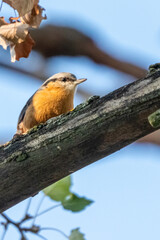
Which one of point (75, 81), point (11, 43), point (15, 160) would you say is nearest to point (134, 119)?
point (15, 160)

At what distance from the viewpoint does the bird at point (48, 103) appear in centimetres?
384

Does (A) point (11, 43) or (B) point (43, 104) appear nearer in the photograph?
(A) point (11, 43)

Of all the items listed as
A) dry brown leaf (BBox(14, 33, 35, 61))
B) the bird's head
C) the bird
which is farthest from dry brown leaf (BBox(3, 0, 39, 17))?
the bird's head

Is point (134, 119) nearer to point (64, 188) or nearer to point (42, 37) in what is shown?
point (64, 188)

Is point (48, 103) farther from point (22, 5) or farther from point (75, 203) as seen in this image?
point (22, 5)

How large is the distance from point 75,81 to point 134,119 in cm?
247

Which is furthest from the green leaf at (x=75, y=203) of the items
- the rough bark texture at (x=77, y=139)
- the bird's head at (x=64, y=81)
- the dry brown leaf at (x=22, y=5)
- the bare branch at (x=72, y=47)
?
the bare branch at (x=72, y=47)

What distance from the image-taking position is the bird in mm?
3838

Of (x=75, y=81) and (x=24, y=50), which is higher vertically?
(x=75, y=81)

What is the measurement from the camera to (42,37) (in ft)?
19.3

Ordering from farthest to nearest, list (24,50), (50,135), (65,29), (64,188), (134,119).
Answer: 1. (65,29)
2. (64,188)
3. (24,50)
4. (50,135)
5. (134,119)

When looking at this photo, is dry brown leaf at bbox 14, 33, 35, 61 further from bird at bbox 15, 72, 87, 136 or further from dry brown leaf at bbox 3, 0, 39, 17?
bird at bbox 15, 72, 87, 136

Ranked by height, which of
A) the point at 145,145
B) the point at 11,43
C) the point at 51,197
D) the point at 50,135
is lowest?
the point at 50,135

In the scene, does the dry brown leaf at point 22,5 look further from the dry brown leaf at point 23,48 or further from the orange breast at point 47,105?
the orange breast at point 47,105
